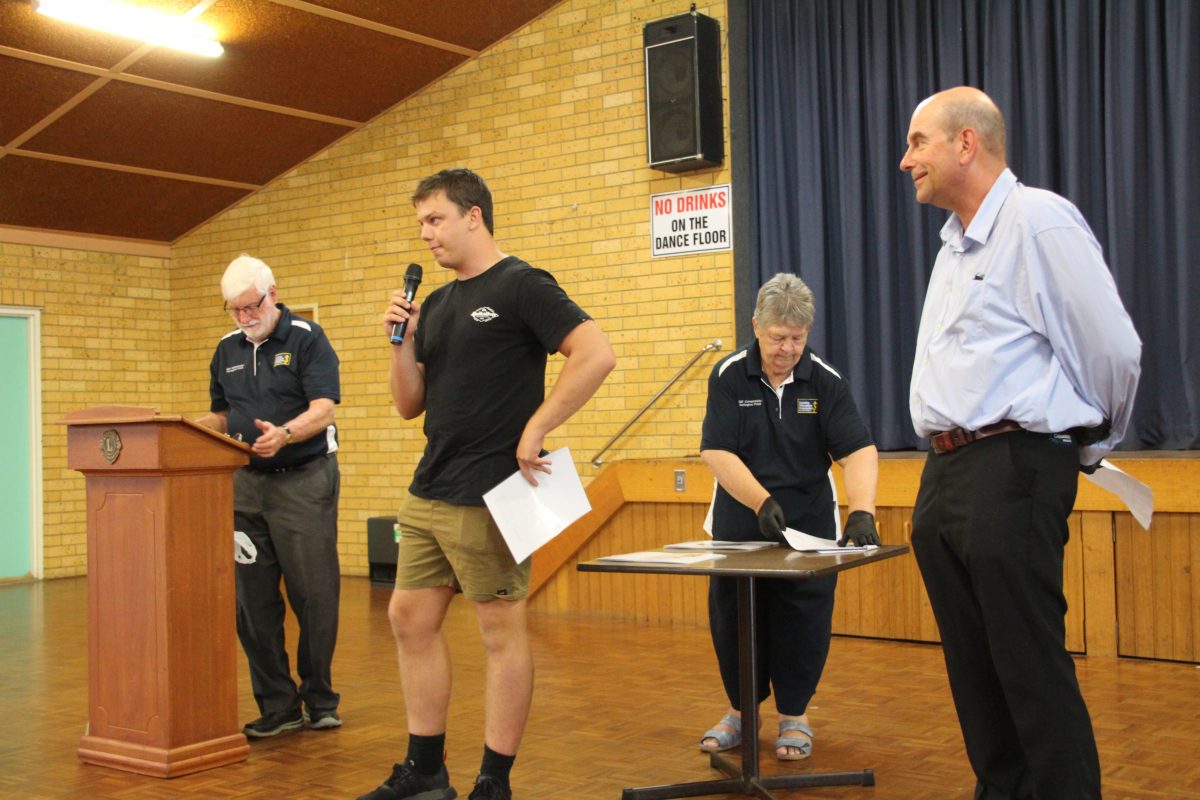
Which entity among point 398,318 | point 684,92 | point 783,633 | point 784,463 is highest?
point 684,92

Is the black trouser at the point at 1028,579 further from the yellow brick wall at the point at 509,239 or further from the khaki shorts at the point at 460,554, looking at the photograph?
the yellow brick wall at the point at 509,239

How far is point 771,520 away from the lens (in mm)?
3396

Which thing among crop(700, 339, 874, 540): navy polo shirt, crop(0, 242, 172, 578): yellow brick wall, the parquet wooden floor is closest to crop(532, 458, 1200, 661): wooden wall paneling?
the parquet wooden floor

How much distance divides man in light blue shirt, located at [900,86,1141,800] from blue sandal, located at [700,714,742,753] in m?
1.39

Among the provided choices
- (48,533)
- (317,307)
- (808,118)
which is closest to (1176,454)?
(808,118)

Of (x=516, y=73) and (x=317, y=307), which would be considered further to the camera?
(x=317, y=307)

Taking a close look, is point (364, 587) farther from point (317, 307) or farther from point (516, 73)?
point (516, 73)

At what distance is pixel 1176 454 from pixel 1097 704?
1.65 m

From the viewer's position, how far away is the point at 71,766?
394 cm

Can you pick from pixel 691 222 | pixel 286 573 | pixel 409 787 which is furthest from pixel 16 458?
pixel 409 787

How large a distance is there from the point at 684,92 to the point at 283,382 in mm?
3874

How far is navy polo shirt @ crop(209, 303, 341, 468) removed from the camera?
430 centimetres

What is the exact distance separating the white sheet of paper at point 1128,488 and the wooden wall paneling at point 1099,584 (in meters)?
2.98

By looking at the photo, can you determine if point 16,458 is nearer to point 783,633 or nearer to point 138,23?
point 138,23
